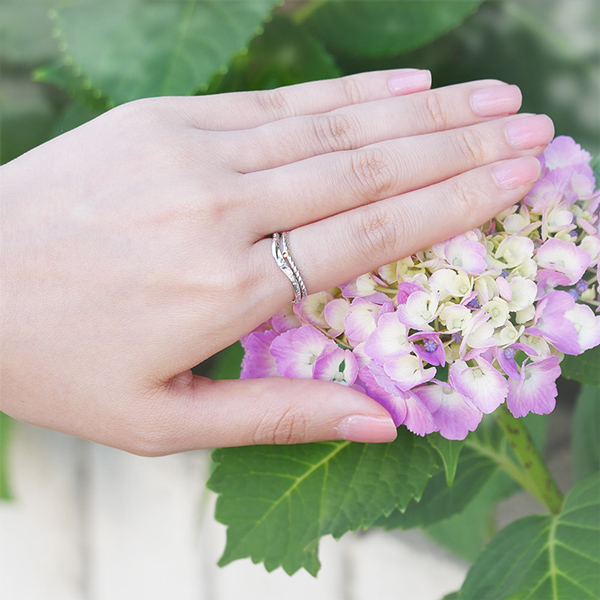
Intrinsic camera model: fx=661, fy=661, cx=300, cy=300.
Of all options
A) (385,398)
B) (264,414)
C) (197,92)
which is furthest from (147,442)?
(197,92)

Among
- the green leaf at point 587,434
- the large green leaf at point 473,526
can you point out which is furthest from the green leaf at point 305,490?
the large green leaf at point 473,526

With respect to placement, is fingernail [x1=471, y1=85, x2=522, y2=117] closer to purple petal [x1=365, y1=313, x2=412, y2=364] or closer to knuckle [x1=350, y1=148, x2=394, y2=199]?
knuckle [x1=350, y1=148, x2=394, y2=199]

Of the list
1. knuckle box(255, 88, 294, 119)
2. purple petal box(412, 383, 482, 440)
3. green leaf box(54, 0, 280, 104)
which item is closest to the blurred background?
green leaf box(54, 0, 280, 104)

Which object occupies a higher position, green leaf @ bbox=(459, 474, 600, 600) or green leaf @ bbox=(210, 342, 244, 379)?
green leaf @ bbox=(210, 342, 244, 379)

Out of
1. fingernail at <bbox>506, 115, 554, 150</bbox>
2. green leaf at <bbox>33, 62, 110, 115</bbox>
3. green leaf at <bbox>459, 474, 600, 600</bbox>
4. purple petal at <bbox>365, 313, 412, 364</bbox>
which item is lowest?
green leaf at <bbox>459, 474, 600, 600</bbox>

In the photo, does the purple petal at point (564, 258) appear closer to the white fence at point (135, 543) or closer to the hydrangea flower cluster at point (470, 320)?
the hydrangea flower cluster at point (470, 320)

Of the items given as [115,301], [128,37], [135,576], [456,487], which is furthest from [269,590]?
[128,37]

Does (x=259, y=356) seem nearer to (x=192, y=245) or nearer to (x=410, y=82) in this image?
(x=192, y=245)

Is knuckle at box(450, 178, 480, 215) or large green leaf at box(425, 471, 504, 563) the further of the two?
large green leaf at box(425, 471, 504, 563)
